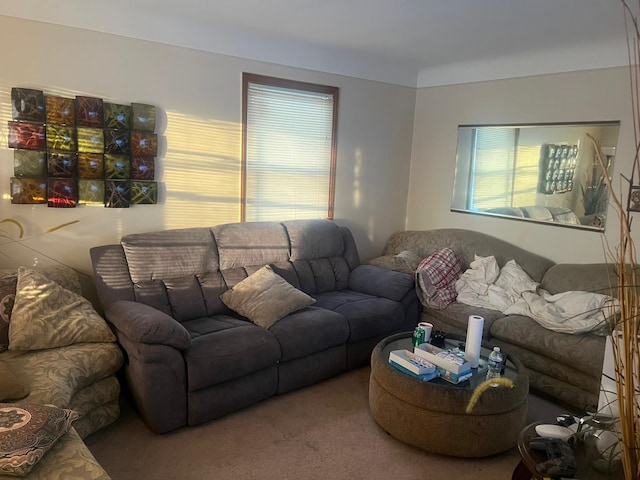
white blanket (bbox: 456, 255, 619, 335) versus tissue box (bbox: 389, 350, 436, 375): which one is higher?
white blanket (bbox: 456, 255, 619, 335)

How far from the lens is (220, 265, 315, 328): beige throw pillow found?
3.22 metres

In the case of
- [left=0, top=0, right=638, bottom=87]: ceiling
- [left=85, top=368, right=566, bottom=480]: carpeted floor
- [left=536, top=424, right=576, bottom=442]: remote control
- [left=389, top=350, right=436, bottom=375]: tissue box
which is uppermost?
[left=0, top=0, right=638, bottom=87]: ceiling

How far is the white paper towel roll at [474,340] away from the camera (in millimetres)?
Result: 2734

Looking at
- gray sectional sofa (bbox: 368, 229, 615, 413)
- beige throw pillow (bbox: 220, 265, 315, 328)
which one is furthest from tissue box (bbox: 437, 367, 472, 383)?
beige throw pillow (bbox: 220, 265, 315, 328)

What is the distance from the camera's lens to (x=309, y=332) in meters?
3.20

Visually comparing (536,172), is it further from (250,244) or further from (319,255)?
(250,244)

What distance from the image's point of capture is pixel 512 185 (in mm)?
4352

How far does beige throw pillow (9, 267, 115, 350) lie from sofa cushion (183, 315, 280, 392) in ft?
1.73

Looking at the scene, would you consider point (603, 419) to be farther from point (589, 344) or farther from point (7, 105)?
point (7, 105)

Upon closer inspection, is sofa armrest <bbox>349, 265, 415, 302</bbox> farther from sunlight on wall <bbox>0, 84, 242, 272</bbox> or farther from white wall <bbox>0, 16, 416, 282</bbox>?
sunlight on wall <bbox>0, 84, 242, 272</bbox>

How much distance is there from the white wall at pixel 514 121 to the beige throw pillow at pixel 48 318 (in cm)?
334

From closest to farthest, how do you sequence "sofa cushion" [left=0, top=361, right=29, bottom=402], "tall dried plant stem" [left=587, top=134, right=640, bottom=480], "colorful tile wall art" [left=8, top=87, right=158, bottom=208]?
1. "tall dried plant stem" [left=587, top=134, right=640, bottom=480]
2. "sofa cushion" [left=0, top=361, right=29, bottom=402]
3. "colorful tile wall art" [left=8, top=87, right=158, bottom=208]

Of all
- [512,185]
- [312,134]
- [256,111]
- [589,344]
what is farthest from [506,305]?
[256,111]

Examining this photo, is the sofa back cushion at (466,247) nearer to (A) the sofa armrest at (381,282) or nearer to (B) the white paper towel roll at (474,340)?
(A) the sofa armrest at (381,282)
